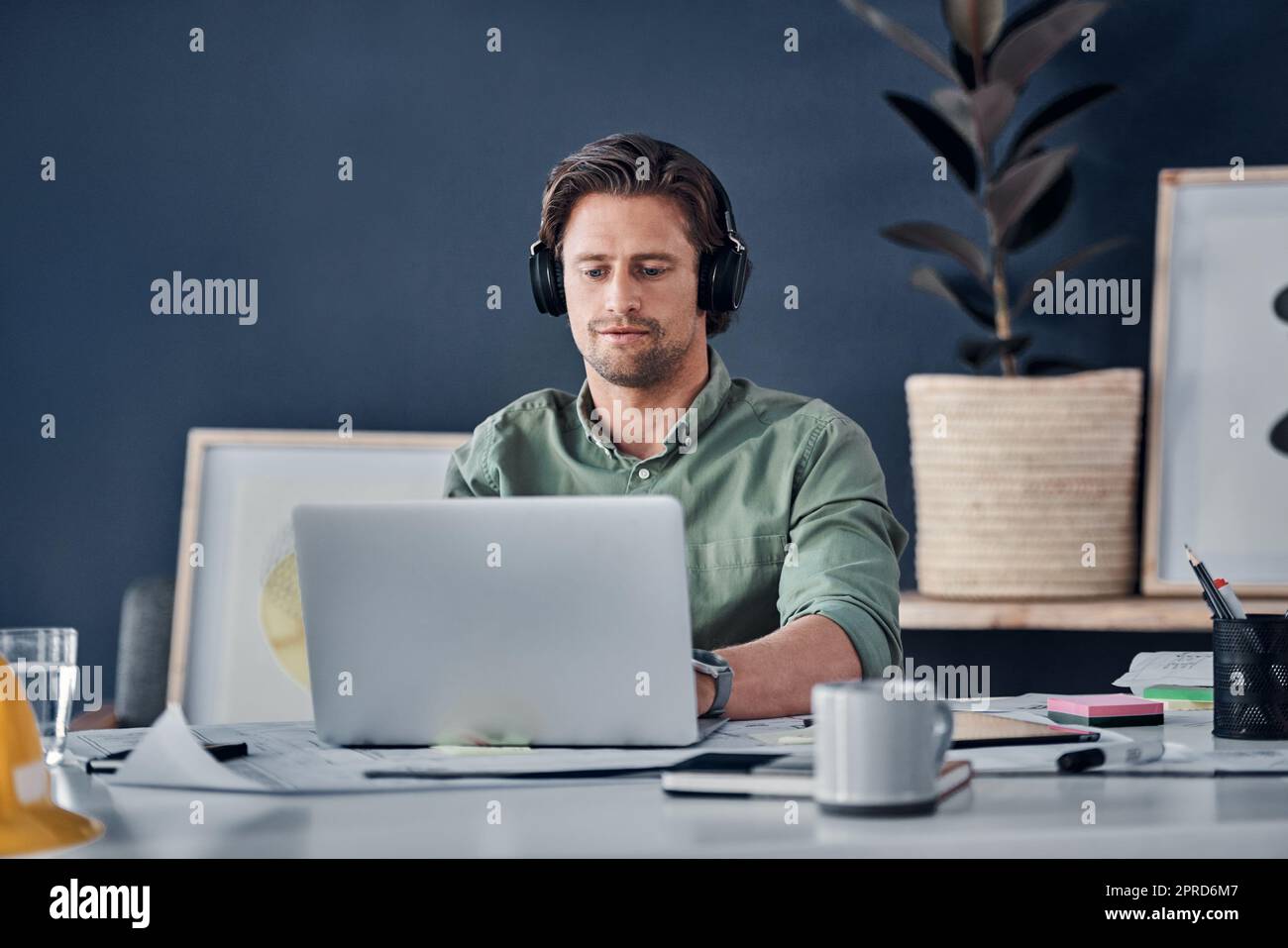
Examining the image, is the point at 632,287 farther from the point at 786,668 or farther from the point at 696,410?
the point at 786,668

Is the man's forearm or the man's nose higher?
the man's nose

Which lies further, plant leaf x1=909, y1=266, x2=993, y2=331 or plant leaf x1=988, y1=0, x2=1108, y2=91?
plant leaf x1=909, y1=266, x2=993, y2=331

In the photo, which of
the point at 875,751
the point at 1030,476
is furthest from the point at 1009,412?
the point at 875,751

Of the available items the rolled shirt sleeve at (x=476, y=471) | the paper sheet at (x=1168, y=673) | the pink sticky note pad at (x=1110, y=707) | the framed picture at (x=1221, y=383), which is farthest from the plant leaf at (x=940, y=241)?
the pink sticky note pad at (x=1110, y=707)

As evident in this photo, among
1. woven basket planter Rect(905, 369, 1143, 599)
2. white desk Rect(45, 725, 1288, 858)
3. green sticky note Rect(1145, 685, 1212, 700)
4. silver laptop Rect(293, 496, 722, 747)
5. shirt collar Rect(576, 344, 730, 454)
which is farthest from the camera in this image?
woven basket planter Rect(905, 369, 1143, 599)

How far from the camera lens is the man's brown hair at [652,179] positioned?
2012 mm

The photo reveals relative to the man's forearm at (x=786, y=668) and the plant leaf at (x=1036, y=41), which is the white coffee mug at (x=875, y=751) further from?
the plant leaf at (x=1036, y=41)

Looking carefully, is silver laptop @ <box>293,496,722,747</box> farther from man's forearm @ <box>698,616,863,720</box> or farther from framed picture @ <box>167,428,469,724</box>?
framed picture @ <box>167,428,469,724</box>

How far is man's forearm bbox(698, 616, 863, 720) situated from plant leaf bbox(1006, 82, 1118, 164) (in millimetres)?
1263

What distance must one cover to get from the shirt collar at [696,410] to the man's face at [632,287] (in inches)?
1.9

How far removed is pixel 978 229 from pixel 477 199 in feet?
3.31

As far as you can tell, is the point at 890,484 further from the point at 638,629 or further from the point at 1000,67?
the point at 638,629

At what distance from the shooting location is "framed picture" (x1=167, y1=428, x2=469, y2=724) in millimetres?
2629

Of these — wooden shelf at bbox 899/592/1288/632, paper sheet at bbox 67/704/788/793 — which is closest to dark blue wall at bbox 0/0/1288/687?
wooden shelf at bbox 899/592/1288/632
